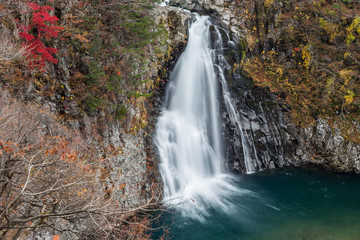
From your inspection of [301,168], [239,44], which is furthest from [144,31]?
[301,168]

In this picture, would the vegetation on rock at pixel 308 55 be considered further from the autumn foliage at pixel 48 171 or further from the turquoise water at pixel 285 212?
the autumn foliage at pixel 48 171

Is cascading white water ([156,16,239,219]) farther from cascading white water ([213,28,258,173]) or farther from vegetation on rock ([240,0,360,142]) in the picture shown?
vegetation on rock ([240,0,360,142])

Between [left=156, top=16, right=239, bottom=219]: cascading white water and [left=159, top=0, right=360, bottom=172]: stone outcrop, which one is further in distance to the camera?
[left=159, top=0, right=360, bottom=172]: stone outcrop

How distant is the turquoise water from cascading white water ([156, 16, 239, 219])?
2.63ft

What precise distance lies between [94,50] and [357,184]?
59.4 ft

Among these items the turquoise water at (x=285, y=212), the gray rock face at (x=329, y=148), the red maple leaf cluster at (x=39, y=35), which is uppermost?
the red maple leaf cluster at (x=39, y=35)

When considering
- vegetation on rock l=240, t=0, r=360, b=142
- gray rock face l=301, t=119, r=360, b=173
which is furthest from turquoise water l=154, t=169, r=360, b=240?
vegetation on rock l=240, t=0, r=360, b=142

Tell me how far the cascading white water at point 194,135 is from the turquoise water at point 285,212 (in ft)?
2.63

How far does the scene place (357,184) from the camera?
13922 mm

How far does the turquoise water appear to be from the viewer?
940 cm

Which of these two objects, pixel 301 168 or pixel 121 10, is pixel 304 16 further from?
pixel 121 10

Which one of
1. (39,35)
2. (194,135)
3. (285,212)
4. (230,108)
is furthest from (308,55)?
(39,35)

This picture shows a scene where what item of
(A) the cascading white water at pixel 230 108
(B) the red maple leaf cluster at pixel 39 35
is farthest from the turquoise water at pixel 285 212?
(B) the red maple leaf cluster at pixel 39 35

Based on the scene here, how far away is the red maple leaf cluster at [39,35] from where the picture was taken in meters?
6.84
